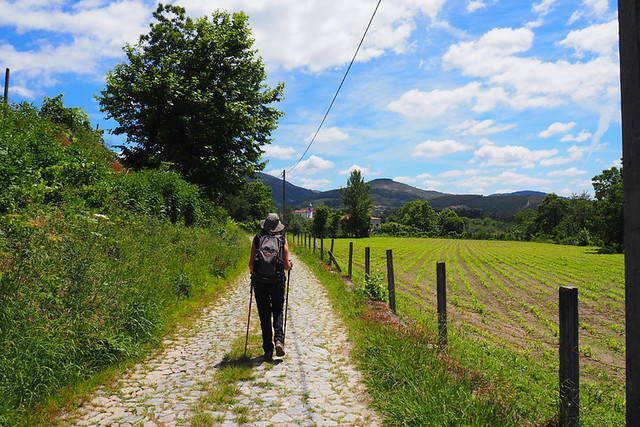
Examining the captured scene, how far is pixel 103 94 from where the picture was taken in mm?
18047

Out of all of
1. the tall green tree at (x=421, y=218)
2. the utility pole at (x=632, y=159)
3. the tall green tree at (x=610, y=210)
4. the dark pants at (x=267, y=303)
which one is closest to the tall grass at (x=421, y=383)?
the utility pole at (x=632, y=159)

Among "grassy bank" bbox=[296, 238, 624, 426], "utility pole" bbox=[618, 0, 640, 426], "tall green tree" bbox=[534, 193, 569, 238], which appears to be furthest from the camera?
"tall green tree" bbox=[534, 193, 569, 238]

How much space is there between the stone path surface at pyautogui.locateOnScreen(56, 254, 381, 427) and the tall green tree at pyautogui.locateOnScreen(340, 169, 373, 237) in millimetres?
76623

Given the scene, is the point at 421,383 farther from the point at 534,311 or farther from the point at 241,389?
the point at 534,311

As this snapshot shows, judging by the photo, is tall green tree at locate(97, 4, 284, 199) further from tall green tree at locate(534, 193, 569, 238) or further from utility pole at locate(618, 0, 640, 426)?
tall green tree at locate(534, 193, 569, 238)

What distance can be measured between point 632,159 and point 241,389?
13.8ft

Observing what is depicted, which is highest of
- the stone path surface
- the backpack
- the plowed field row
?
the backpack

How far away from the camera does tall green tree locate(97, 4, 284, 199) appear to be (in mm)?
17281

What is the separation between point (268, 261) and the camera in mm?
5223

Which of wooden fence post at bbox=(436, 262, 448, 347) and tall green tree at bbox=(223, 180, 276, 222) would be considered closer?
wooden fence post at bbox=(436, 262, 448, 347)

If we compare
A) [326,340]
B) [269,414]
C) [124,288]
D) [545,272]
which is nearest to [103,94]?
[124,288]

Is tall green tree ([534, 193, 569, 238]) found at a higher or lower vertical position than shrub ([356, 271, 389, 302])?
higher

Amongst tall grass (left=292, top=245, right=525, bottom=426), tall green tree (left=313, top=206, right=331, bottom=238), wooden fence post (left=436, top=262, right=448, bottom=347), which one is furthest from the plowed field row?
tall green tree (left=313, top=206, right=331, bottom=238)

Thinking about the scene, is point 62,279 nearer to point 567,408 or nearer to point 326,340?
point 326,340
